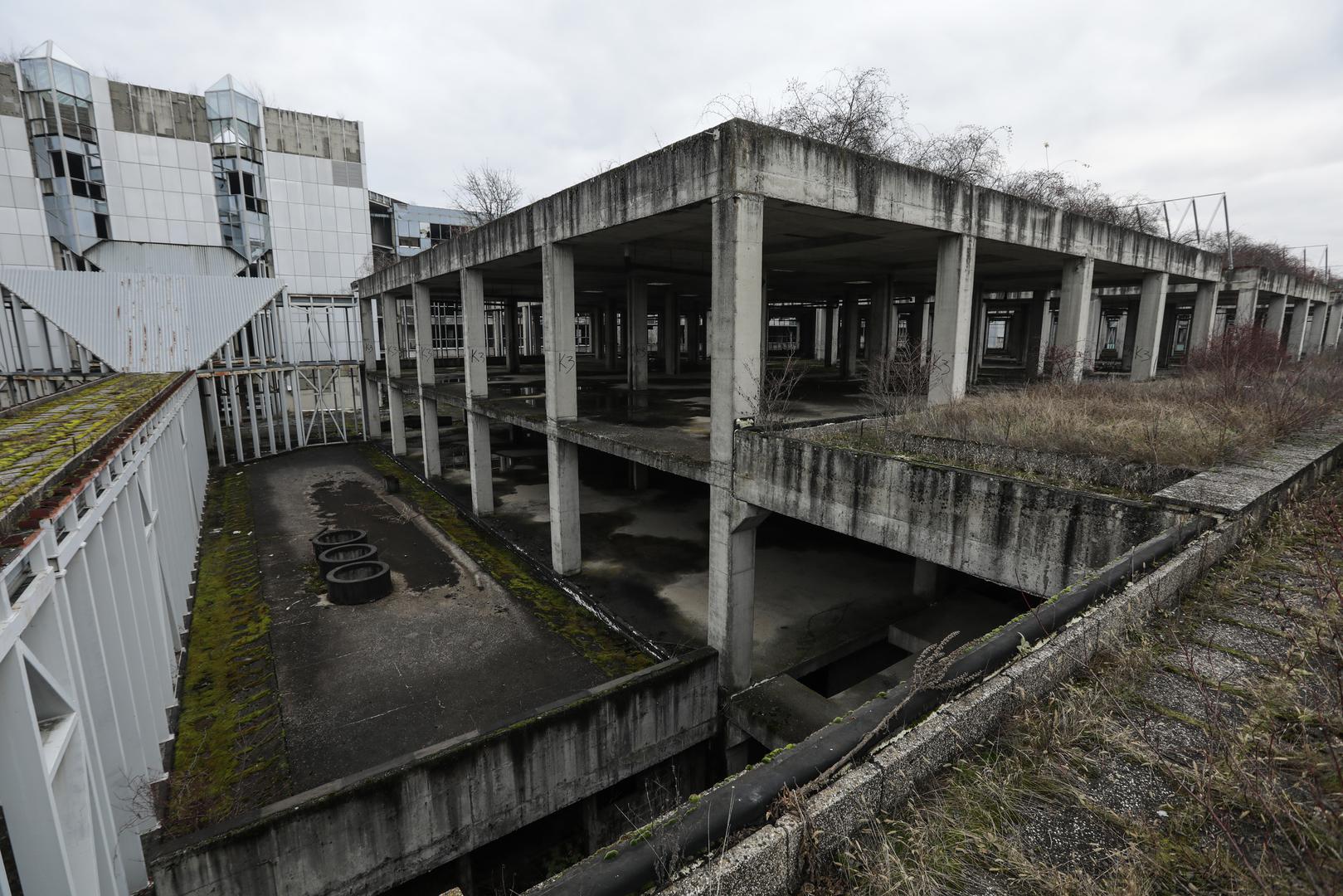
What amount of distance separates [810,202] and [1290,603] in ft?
23.6

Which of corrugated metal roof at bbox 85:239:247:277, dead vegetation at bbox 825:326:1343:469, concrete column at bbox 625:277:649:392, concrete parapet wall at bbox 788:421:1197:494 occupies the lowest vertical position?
concrete parapet wall at bbox 788:421:1197:494

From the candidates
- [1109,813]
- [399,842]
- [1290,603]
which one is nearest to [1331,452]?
[1290,603]

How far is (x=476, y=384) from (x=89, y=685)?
1296 centimetres

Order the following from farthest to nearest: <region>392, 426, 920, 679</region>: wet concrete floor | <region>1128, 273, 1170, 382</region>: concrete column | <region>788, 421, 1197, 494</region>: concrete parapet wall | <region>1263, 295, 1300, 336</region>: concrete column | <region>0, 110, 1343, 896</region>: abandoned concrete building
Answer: <region>1263, 295, 1300, 336</region>: concrete column → <region>1128, 273, 1170, 382</region>: concrete column → <region>392, 426, 920, 679</region>: wet concrete floor → <region>788, 421, 1197, 494</region>: concrete parapet wall → <region>0, 110, 1343, 896</region>: abandoned concrete building

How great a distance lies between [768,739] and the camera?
9.61m

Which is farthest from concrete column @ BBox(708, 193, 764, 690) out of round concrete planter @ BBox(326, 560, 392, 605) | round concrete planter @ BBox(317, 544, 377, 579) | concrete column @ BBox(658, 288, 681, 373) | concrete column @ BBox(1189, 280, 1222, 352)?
concrete column @ BBox(1189, 280, 1222, 352)

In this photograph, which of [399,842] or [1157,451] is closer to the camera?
[1157,451]

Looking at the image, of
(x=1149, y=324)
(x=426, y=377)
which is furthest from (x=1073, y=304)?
(x=426, y=377)

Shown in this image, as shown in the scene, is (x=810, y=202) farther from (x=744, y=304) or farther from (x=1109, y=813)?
(x=1109, y=813)

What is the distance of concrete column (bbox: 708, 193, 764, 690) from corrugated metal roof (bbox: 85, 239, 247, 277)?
30.7 metres

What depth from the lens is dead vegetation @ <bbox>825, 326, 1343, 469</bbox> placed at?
23.9 ft

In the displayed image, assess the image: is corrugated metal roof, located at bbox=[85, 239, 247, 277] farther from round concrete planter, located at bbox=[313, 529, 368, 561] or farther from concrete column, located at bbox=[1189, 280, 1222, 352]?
concrete column, located at bbox=[1189, 280, 1222, 352]

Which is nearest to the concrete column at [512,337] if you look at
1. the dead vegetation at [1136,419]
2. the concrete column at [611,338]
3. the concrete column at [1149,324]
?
the concrete column at [611,338]

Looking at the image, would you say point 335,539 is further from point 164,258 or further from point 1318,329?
point 1318,329
